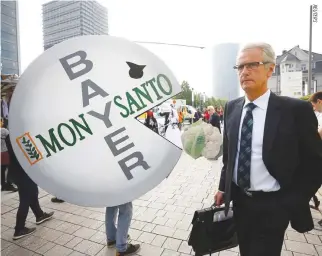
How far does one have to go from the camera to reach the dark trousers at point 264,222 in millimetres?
1421

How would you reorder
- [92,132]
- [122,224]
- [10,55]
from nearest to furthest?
[92,132]
[122,224]
[10,55]

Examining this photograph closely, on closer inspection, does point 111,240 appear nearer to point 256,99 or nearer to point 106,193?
point 106,193

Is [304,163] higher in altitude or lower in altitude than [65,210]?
higher

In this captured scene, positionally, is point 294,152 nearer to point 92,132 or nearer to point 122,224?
point 92,132

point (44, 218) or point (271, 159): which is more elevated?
point (271, 159)

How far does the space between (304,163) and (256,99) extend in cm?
45

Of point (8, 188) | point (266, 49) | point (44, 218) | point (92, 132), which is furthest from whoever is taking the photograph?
point (8, 188)

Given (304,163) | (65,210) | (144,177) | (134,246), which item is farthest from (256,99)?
(65,210)

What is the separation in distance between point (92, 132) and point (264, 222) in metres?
1.08

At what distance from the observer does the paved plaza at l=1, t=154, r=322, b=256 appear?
264cm

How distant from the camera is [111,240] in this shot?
266cm

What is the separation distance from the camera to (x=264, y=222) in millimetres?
1448

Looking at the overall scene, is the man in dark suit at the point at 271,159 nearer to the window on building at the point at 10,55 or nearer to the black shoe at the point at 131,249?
the black shoe at the point at 131,249

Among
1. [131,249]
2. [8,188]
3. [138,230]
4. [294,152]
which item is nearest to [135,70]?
[294,152]
